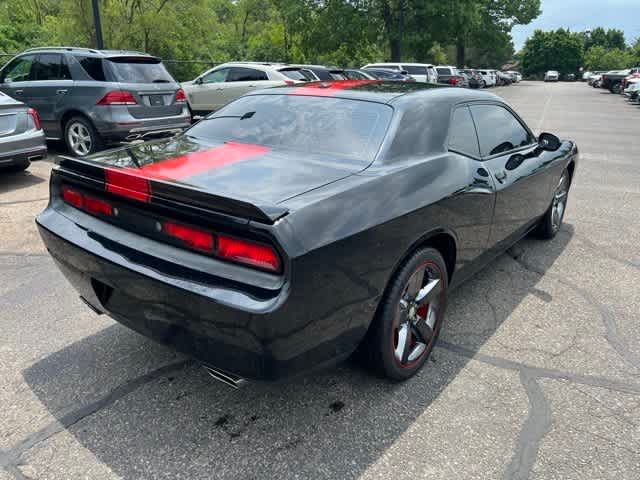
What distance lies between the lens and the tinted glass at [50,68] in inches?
329

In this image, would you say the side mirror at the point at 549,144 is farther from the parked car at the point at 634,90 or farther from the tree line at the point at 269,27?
the parked car at the point at 634,90

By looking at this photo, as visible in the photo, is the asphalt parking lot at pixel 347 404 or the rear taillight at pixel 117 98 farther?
the rear taillight at pixel 117 98

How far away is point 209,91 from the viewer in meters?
12.6

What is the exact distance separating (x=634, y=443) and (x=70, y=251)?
113 inches

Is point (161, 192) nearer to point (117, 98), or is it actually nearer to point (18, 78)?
point (117, 98)

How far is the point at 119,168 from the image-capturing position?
2598 millimetres

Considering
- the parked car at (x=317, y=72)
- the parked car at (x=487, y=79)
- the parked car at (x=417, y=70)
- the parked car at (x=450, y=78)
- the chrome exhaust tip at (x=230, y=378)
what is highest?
the parked car at (x=317, y=72)

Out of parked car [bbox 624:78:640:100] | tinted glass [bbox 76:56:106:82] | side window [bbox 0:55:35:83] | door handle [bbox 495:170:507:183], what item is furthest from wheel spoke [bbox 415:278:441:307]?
parked car [bbox 624:78:640:100]

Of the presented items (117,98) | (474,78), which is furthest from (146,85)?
(474,78)

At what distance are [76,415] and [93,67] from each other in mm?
6906

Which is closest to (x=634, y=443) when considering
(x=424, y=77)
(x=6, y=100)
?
(x=6, y=100)

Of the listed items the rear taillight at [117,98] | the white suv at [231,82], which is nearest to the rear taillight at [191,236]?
the rear taillight at [117,98]

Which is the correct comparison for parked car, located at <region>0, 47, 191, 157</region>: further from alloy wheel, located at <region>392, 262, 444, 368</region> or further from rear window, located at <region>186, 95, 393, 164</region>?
alloy wheel, located at <region>392, 262, 444, 368</region>

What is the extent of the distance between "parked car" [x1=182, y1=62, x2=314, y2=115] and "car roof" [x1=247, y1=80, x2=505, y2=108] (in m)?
8.33
